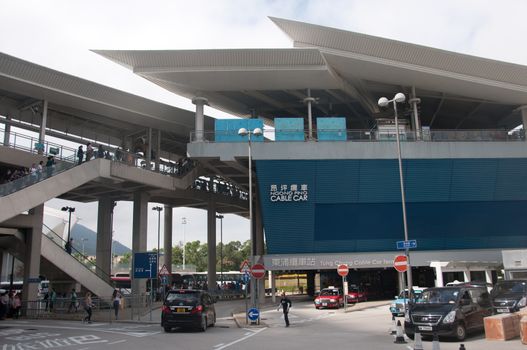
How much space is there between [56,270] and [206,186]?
68.5 ft

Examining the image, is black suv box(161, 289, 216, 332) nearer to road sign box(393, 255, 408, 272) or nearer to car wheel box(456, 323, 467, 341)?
road sign box(393, 255, 408, 272)

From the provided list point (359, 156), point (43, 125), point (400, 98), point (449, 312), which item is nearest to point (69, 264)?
point (43, 125)

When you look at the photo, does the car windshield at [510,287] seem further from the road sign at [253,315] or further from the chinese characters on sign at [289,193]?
the chinese characters on sign at [289,193]

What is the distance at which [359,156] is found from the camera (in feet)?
124

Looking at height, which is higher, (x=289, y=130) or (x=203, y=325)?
(x=289, y=130)

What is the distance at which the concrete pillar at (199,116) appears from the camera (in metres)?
37.8

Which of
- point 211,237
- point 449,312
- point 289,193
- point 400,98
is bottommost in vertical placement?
point 449,312

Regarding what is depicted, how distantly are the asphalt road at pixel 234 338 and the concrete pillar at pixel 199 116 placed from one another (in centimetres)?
1732

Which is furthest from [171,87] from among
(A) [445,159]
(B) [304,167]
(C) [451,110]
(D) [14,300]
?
(C) [451,110]

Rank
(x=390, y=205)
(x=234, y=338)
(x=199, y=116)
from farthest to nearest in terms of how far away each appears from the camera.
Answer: (x=199, y=116)
(x=390, y=205)
(x=234, y=338)

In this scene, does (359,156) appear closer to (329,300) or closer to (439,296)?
(329,300)

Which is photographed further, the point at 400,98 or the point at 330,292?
the point at 330,292

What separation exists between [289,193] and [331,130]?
6.04 meters

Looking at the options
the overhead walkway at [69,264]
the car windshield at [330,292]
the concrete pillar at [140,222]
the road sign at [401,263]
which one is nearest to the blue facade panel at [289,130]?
the car windshield at [330,292]
